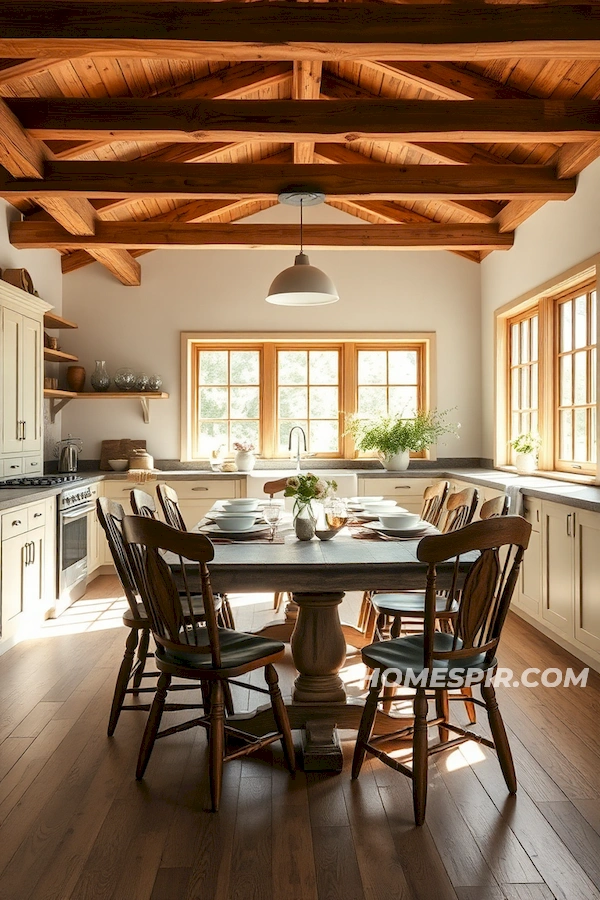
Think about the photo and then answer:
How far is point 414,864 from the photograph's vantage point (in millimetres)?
2080

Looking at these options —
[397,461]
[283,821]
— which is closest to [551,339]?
[397,461]

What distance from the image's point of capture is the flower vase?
3066 mm

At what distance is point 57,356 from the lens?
631 cm

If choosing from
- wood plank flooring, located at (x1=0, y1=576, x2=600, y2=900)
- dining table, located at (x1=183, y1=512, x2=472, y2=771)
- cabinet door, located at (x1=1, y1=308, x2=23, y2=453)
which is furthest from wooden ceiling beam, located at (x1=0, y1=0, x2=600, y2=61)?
wood plank flooring, located at (x1=0, y1=576, x2=600, y2=900)

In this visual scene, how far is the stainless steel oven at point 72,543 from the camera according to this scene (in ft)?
16.7

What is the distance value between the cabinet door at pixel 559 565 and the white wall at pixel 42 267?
404cm

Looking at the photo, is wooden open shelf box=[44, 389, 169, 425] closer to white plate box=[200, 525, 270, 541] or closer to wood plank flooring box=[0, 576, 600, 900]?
white plate box=[200, 525, 270, 541]

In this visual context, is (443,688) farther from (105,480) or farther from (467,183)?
(105,480)

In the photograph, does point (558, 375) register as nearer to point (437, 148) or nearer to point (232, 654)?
point (437, 148)

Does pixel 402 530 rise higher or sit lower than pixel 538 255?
A: lower

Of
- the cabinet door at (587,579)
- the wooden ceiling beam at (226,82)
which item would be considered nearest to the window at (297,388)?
the wooden ceiling beam at (226,82)

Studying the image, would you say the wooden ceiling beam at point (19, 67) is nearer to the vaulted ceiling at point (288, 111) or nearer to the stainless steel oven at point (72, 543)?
the vaulted ceiling at point (288, 111)

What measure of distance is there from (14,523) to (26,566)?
37cm

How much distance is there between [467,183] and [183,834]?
4.03 meters
